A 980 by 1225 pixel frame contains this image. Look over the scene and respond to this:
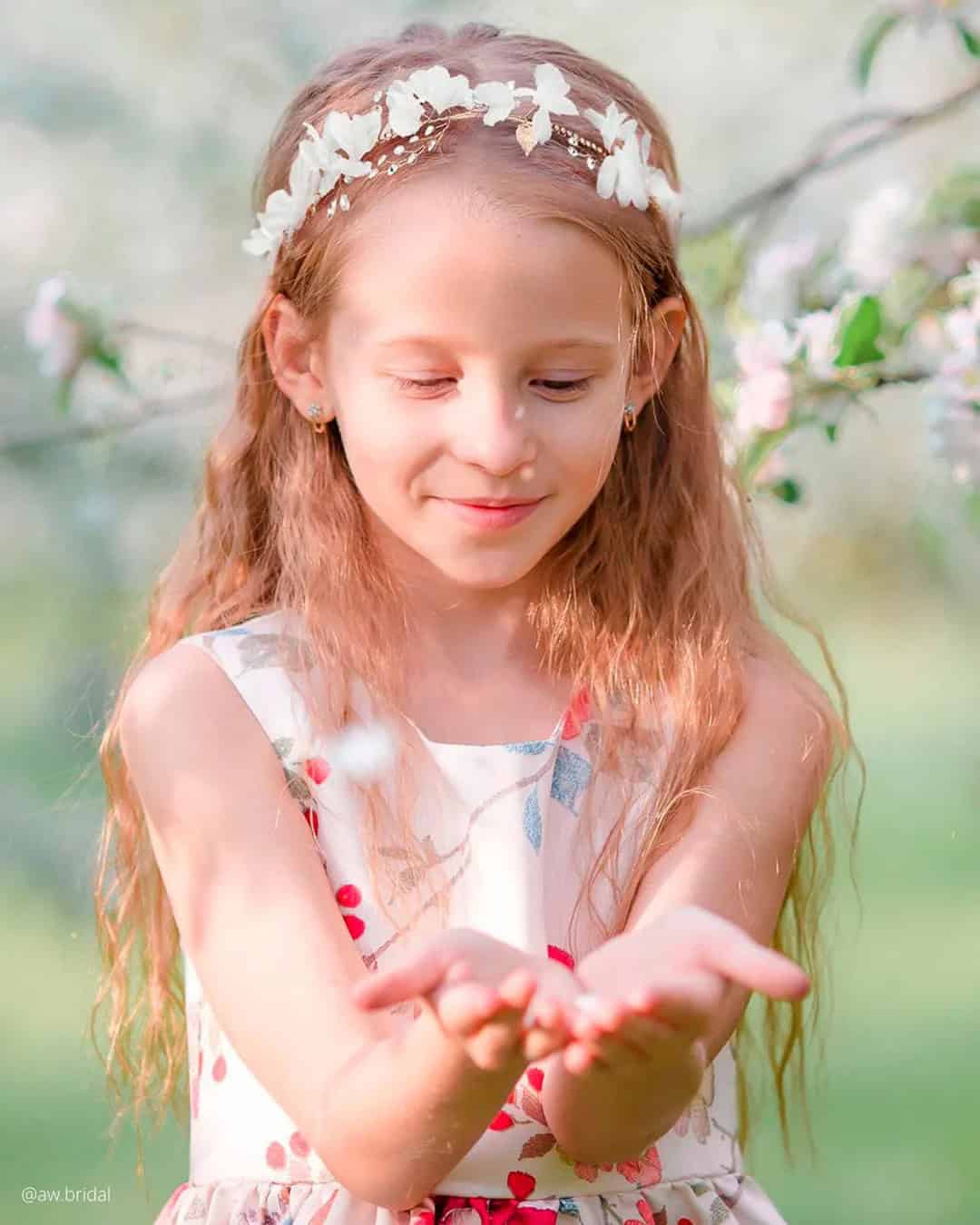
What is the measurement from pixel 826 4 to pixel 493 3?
84 centimetres

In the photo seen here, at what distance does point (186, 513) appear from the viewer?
2500mm

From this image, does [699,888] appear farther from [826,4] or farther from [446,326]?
[826,4]

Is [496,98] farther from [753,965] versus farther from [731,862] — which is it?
[753,965]

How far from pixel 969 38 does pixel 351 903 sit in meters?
1.56

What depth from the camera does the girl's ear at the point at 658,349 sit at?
5.16 feet

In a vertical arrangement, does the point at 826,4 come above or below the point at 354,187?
above

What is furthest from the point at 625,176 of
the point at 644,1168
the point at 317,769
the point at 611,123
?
the point at 644,1168

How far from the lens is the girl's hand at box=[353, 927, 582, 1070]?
103 centimetres

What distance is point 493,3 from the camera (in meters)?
2.11

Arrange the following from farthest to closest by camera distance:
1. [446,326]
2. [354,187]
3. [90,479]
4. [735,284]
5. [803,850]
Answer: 1. [90,479]
2. [735,284]
3. [803,850]
4. [354,187]
5. [446,326]

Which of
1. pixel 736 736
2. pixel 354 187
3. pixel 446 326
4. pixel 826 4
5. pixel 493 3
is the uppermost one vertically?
pixel 826 4

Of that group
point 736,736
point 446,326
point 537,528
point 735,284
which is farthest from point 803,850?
point 735,284

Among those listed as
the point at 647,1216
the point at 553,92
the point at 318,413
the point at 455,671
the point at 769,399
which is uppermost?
the point at 553,92

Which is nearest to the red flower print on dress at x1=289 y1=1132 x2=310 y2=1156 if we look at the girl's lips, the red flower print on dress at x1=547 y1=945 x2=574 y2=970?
the red flower print on dress at x1=547 y1=945 x2=574 y2=970
